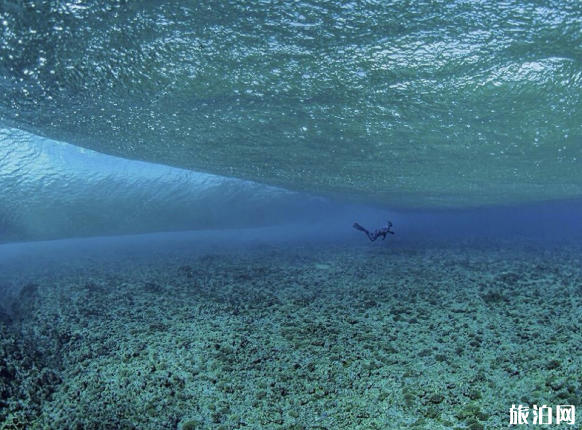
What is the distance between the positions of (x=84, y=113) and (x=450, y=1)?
735cm

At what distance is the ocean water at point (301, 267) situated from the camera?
306 centimetres

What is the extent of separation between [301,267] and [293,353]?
550 centimetres

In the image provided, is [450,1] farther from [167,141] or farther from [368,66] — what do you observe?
[167,141]

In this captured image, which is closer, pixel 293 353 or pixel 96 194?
pixel 293 353

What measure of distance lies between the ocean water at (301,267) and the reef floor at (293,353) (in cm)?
3

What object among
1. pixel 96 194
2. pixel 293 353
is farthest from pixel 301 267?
pixel 96 194

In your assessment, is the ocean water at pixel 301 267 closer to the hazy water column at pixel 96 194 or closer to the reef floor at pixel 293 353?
the reef floor at pixel 293 353

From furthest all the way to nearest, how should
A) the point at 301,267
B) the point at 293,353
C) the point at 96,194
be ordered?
the point at 96,194
the point at 301,267
the point at 293,353

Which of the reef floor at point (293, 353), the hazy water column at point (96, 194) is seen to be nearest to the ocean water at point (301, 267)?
the reef floor at point (293, 353)

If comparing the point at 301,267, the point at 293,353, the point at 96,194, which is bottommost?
the point at 293,353

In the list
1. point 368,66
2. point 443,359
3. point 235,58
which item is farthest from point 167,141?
point 443,359

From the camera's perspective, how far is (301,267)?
9383mm

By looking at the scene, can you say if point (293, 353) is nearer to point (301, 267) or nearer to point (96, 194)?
point (301, 267)

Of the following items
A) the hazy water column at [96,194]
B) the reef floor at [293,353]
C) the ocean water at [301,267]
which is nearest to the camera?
the reef floor at [293,353]
